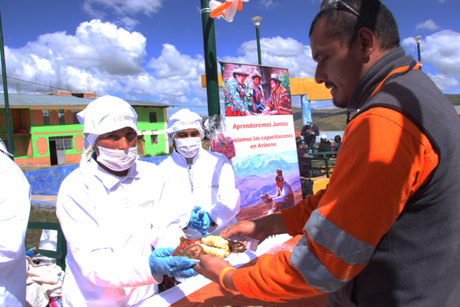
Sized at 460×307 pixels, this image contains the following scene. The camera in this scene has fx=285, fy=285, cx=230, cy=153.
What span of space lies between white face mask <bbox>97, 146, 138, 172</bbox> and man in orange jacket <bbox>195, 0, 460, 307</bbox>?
1.48 metres

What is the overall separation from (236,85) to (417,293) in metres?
3.64

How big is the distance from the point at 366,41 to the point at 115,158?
1.83 meters

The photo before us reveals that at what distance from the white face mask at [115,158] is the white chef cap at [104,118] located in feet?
0.43

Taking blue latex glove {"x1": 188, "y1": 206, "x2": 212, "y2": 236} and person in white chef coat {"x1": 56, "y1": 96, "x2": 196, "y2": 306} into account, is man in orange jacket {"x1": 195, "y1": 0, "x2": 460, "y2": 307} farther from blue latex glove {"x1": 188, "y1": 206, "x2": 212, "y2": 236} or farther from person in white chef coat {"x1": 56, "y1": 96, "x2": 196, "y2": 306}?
blue latex glove {"x1": 188, "y1": 206, "x2": 212, "y2": 236}

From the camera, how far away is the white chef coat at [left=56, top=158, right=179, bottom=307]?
5.86 feet

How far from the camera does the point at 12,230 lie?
1758mm

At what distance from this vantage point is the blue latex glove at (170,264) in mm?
1653

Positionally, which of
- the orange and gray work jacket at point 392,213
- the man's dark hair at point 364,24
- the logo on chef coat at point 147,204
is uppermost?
the man's dark hair at point 364,24

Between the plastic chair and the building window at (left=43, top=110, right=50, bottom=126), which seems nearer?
the plastic chair

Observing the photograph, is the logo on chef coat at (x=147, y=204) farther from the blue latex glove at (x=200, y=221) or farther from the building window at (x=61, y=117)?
the building window at (x=61, y=117)

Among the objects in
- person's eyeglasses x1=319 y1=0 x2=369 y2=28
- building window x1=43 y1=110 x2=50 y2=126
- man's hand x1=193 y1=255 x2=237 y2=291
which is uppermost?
building window x1=43 y1=110 x2=50 y2=126

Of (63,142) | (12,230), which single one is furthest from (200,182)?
(63,142)

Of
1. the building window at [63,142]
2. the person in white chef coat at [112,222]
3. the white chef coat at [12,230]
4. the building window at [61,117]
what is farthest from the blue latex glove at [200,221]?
the building window at [61,117]

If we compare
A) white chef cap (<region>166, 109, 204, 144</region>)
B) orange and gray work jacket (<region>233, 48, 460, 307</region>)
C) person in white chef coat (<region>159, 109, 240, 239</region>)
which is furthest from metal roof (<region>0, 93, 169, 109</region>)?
orange and gray work jacket (<region>233, 48, 460, 307</region>)
